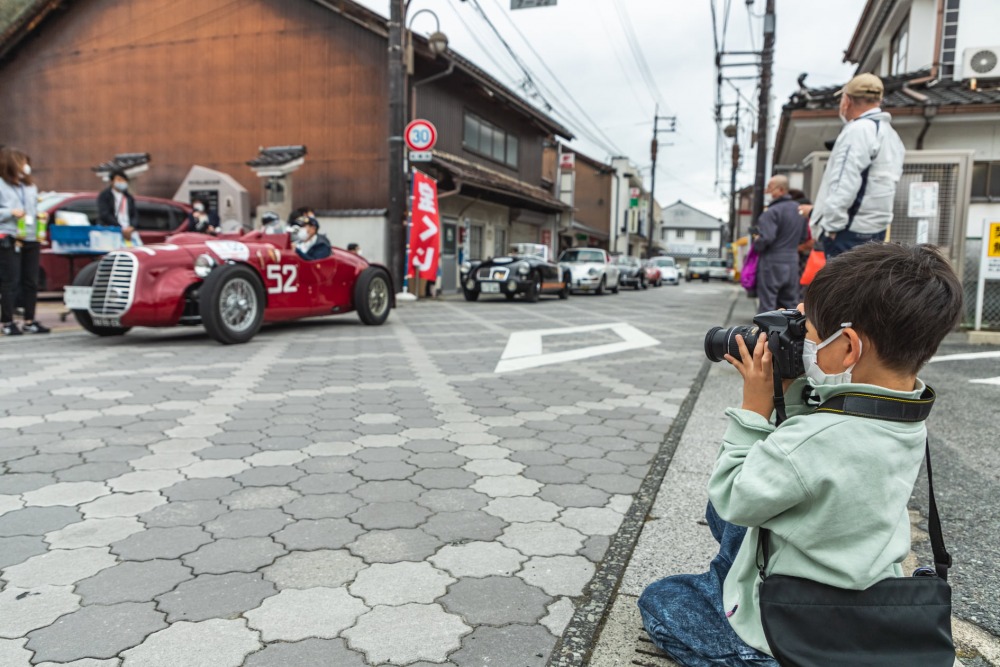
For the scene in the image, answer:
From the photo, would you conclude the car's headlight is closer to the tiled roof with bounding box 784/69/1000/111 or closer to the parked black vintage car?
the tiled roof with bounding box 784/69/1000/111

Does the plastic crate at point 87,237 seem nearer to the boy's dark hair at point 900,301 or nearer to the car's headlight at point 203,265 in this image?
the car's headlight at point 203,265

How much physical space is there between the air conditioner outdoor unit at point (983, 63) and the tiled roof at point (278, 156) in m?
12.7

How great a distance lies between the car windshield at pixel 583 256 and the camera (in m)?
19.8

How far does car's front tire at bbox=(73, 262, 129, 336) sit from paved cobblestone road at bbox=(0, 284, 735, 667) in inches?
48.3

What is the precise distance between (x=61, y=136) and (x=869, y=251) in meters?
22.1

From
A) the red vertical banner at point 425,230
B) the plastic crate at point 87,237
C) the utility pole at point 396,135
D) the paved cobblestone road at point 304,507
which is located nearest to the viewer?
the paved cobblestone road at point 304,507

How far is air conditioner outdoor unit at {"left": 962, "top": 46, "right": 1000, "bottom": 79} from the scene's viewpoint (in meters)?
10.1

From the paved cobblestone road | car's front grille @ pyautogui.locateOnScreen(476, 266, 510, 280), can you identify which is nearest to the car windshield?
car's front grille @ pyautogui.locateOnScreen(476, 266, 510, 280)

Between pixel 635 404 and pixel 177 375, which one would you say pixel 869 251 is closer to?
pixel 635 404

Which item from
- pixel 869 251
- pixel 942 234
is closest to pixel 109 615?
pixel 869 251

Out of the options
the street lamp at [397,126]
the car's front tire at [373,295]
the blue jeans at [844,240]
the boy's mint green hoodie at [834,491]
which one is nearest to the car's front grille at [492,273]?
the street lamp at [397,126]

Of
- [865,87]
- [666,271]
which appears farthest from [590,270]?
[666,271]

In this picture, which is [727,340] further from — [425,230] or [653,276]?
[653,276]

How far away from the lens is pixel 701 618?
161 centimetres
